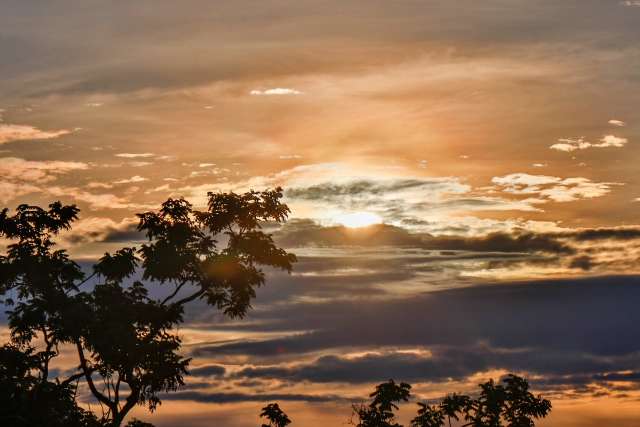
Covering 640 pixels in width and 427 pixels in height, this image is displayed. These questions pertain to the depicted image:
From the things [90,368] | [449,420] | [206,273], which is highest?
[206,273]

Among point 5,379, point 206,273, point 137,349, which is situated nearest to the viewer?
point 5,379

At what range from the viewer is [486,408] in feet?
131

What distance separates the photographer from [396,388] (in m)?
39.5

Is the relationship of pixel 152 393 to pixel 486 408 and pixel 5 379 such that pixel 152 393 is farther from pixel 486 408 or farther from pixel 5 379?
pixel 486 408

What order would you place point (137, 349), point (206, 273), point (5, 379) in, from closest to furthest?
1. point (5, 379)
2. point (137, 349)
3. point (206, 273)

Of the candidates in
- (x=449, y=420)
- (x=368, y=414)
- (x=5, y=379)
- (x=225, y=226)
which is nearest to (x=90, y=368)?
(x=5, y=379)

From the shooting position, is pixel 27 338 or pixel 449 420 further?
pixel 449 420

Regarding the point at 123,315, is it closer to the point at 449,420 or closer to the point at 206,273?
the point at 206,273

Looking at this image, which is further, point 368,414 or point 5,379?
point 368,414

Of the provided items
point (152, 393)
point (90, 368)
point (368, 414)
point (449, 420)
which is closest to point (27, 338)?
point (90, 368)

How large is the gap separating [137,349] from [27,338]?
4.95 meters

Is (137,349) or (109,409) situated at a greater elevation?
(137,349)

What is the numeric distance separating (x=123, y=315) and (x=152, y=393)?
387cm

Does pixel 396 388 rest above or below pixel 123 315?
below
